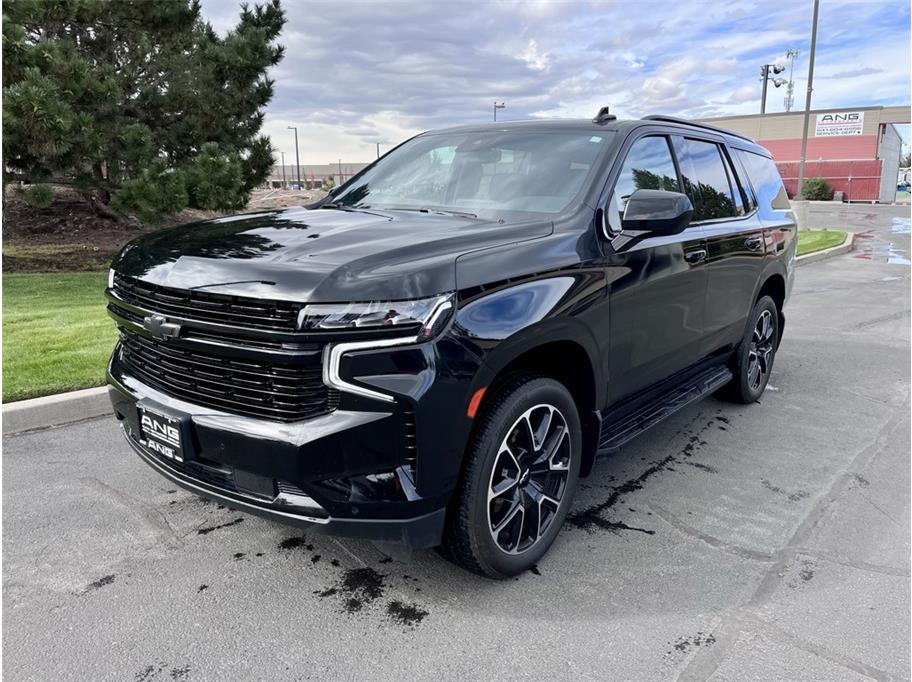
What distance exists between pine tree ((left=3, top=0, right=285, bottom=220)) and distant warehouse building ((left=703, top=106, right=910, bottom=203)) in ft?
138

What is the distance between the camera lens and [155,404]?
111 inches

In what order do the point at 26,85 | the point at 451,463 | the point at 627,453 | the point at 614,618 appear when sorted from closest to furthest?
the point at 451,463 < the point at 614,618 < the point at 627,453 < the point at 26,85

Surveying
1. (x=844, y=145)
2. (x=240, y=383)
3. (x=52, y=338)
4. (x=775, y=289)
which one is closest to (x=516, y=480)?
(x=240, y=383)

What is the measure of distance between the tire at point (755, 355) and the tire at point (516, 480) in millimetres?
2495

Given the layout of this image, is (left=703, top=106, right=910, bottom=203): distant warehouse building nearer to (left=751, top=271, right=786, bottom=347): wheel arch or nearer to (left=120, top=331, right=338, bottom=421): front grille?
(left=751, top=271, right=786, bottom=347): wheel arch

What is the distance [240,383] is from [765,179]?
4.57 m

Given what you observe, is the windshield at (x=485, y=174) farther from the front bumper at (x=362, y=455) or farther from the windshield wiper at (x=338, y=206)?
the front bumper at (x=362, y=455)

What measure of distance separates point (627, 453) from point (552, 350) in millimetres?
1720

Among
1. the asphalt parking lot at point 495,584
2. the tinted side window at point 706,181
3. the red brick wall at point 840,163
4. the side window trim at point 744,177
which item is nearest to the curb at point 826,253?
the side window trim at point 744,177

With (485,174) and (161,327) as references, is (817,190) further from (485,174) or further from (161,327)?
(161,327)

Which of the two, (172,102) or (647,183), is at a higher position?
(172,102)

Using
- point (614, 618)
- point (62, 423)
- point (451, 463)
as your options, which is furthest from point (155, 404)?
point (62, 423)

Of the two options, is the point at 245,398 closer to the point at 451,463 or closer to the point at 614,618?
the point at 451,463

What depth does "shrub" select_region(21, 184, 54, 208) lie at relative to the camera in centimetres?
1055
